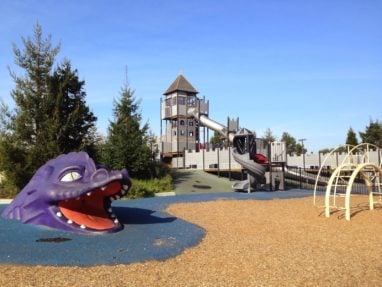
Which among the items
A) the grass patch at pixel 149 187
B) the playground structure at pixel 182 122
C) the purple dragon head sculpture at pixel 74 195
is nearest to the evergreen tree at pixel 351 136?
the playground structure at pixel 182 122

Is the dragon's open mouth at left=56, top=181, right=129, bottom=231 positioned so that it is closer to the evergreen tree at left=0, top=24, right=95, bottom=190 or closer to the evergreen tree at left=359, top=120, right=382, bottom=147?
the evergreen tree at left=0, top=24, right=95, bottom=190

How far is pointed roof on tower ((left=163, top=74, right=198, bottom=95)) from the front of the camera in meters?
43.9

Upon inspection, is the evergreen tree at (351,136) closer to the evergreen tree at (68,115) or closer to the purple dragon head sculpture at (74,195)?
the evergreen tree at (68,115)

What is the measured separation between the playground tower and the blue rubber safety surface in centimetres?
3093

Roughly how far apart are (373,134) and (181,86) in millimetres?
29805

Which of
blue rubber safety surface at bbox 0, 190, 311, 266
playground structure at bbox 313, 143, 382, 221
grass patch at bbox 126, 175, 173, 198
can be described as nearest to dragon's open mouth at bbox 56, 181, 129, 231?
blue rubber safety surface at bbox 0, 190, 311, 266

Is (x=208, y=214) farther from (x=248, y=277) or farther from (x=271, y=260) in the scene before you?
(x=248, y=277)

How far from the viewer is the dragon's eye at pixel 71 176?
9.50 meters

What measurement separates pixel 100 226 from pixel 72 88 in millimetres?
14016

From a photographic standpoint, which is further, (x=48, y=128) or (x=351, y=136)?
(x=351, y=136)

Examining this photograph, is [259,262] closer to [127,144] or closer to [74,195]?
[74,195]

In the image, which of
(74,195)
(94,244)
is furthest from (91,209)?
(94,244)

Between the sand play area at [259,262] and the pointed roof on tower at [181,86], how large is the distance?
32.5 meters

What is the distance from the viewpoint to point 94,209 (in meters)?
10.0
